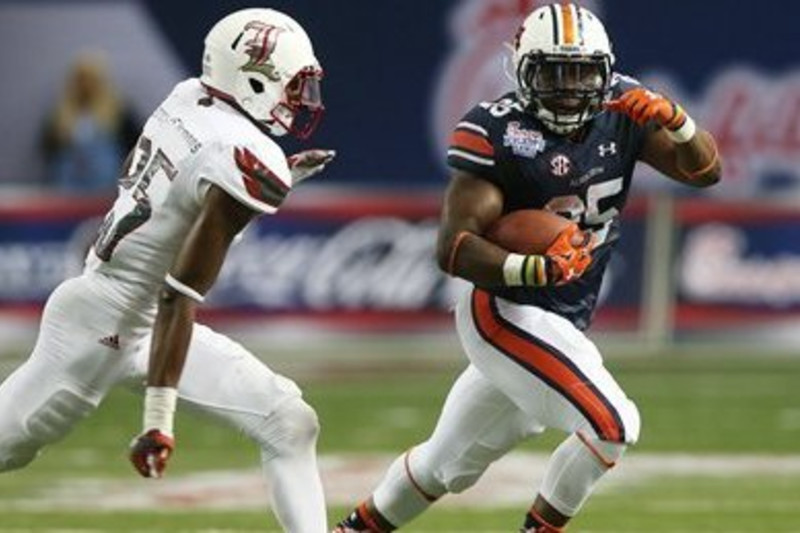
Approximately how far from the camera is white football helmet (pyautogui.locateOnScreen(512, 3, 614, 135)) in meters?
6.29

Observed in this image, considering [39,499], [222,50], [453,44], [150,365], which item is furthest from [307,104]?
[453,44]

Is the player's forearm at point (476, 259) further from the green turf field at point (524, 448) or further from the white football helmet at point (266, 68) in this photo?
the green turf field at point (524, 448)

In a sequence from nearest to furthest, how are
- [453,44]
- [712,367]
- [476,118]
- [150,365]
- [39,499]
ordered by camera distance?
[150,365]
[476,118]
[39,499]
[712,367]
[453,44]

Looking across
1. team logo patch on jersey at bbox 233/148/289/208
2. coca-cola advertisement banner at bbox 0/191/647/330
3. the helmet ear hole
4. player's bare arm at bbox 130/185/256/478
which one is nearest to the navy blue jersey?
the helmet ear hole

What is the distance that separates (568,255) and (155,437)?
42.3 inches

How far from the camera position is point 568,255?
613 cm

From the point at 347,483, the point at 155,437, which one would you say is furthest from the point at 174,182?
the point at 347,483

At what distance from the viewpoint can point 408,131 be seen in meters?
14.4

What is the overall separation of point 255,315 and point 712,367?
2060 millimetres

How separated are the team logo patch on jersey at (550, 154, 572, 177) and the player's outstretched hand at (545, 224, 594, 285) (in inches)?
5.5

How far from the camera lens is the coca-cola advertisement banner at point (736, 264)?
12.2 metres

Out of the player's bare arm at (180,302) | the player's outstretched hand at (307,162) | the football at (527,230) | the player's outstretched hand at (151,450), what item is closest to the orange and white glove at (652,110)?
the football at (527,230)

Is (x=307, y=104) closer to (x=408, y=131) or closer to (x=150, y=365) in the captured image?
(x=150, y=365)

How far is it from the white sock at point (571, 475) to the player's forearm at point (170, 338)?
1.04 m
